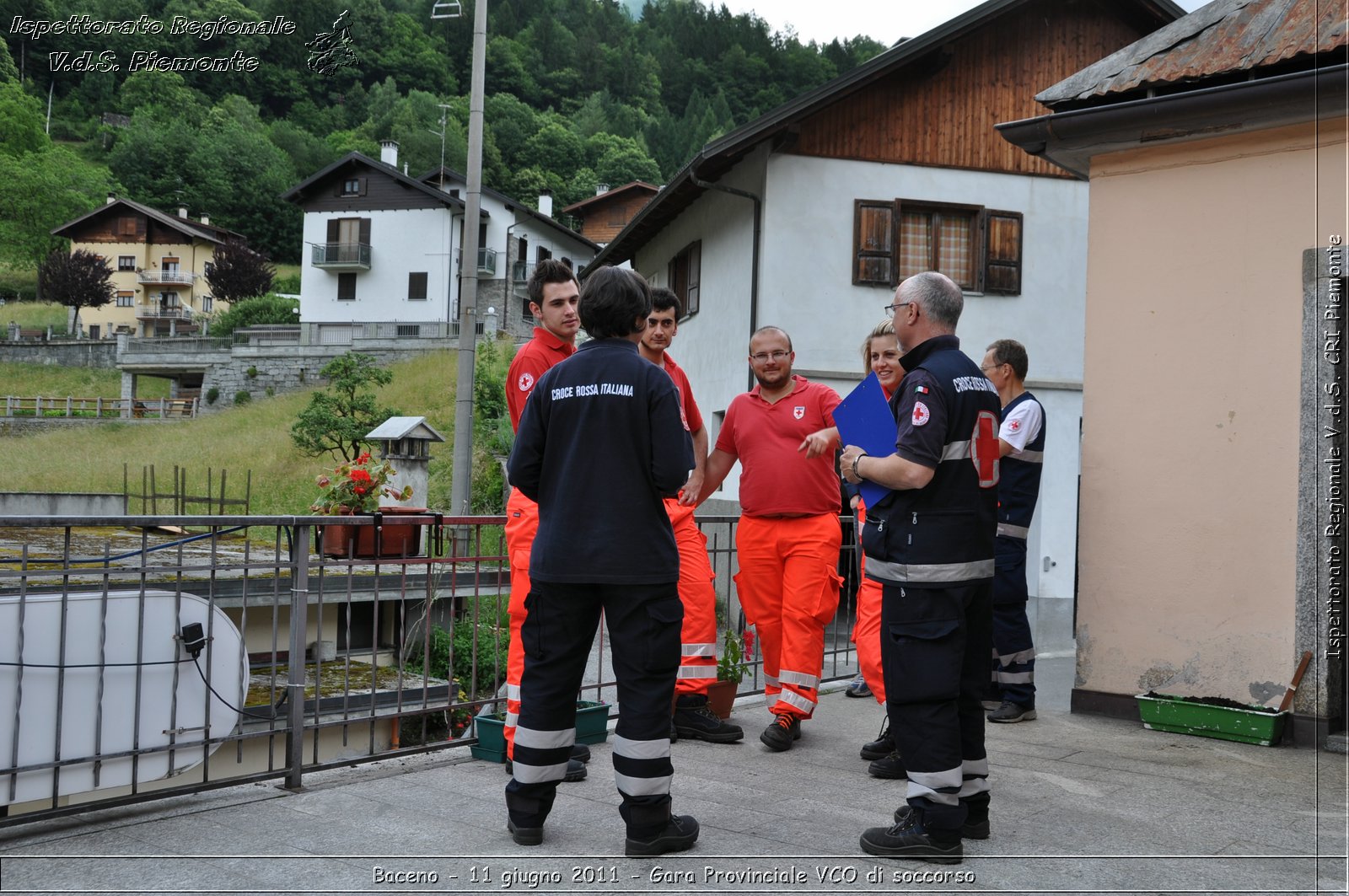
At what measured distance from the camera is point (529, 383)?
4715 millimetres

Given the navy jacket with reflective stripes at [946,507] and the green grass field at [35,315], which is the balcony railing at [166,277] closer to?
the green grass field at [35,315]

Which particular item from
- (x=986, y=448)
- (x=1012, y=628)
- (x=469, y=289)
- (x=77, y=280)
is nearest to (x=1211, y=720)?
(x=1012, y=628)

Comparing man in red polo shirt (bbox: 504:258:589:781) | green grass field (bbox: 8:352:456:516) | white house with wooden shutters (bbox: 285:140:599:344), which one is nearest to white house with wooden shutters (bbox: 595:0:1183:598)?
man in red polo shirt (bbox: 504:258:589:781)

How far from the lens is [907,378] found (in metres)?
3.98

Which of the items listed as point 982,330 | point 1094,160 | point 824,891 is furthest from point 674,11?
point 824,891

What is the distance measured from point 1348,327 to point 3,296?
89073 millimetres

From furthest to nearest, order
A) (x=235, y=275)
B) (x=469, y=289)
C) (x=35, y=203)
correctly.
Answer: (x=35, y=203) < (x=235, y=275) < (x=469, y=289)

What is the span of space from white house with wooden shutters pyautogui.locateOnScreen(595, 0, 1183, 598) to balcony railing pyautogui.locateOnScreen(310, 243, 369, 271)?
43672 mm

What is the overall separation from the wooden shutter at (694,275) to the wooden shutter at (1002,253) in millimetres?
4942

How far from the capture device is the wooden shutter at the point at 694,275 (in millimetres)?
20078

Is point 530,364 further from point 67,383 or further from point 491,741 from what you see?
point 67,383

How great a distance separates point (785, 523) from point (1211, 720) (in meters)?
2.59

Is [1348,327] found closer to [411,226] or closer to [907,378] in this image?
[907,378]

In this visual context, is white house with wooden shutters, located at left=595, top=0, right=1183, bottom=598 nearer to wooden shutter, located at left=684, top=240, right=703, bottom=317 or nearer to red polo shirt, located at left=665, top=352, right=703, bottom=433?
wooden shutter, located at left=684, top=240, right=703, bottom=317
